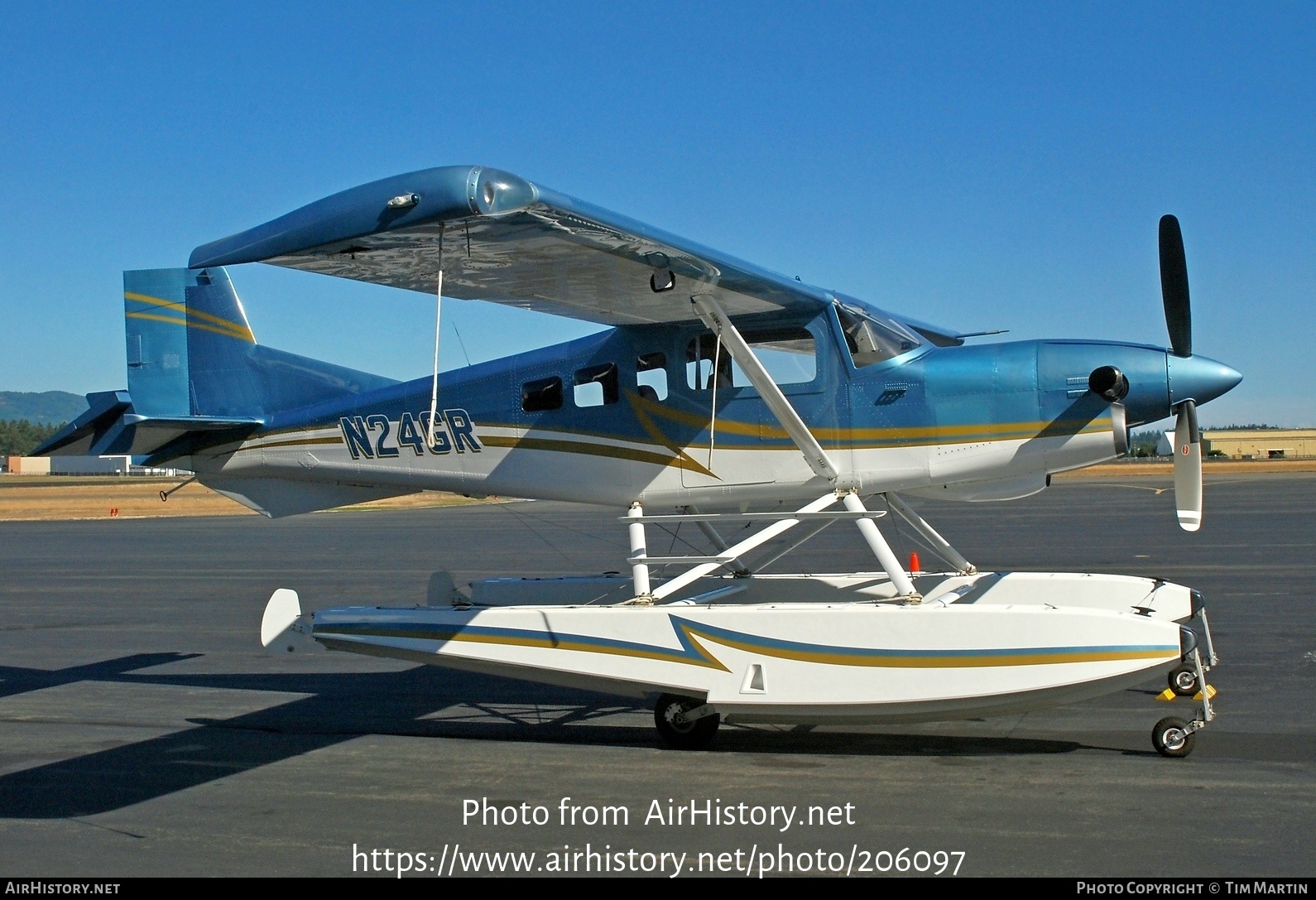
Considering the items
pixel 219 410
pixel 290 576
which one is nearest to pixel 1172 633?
pixel 219 410

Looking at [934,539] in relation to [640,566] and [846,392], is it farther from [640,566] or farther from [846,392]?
[640,566]

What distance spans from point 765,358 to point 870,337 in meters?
0.79

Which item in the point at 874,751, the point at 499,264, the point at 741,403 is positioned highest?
the point at 499,264

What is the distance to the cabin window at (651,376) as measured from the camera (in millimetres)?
8820

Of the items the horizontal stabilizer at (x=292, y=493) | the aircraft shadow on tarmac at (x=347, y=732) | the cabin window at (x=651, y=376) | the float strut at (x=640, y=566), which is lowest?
the aircraft shadow on tarmac at (x=347, y=732)

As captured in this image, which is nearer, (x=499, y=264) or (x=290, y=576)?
(x=499, y=264)

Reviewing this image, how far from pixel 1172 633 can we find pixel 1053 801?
155 cm

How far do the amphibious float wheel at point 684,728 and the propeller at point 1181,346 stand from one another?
136 inches

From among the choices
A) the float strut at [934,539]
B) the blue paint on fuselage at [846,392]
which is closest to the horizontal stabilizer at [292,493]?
the blue paint on fuselage at [846,392]

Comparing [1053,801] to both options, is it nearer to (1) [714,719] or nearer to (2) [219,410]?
(1) [714,719]

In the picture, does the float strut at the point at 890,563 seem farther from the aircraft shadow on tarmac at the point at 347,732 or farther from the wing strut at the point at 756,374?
the aircraft shadow on tarmac at the point at 347,732

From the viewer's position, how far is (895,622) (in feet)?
23.3

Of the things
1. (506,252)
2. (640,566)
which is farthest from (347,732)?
(506,252)

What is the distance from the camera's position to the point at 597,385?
9016 mm
